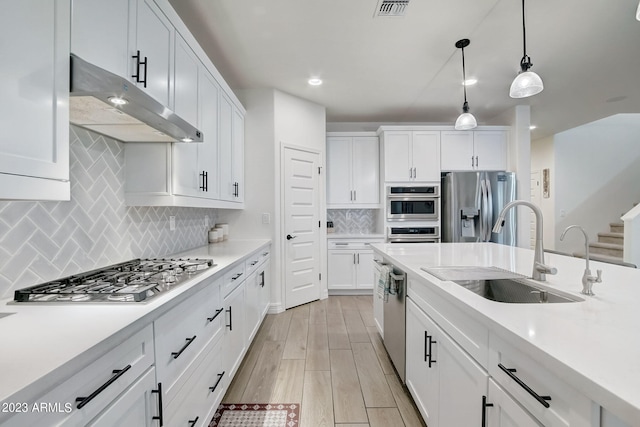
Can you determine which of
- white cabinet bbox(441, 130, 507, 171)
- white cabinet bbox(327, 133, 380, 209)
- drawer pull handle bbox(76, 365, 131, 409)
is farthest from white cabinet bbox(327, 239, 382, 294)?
drawer pull handle bbox(76, 365, 131, 409)

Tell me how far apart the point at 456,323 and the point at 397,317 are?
90 cm

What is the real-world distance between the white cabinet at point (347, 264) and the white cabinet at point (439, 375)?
242cm

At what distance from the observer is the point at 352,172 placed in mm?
4484

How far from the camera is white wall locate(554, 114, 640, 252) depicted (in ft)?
19.6

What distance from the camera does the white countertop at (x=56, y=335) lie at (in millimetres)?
587

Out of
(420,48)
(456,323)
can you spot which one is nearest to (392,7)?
(420,48)

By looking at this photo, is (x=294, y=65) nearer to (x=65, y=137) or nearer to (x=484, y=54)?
(x=484, y=54)

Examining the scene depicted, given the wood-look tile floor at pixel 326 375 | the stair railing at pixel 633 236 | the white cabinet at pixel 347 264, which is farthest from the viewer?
the white cabinet at pixel 347 264

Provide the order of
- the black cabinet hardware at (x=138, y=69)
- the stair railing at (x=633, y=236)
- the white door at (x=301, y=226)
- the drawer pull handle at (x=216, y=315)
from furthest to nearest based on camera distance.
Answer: the white door at (x=301, y=226)
the stair railing at (x=633, y=236)
the drawer pull handle at (x=216, y=315)
the black cabinet hardware at (x=138, y=69)

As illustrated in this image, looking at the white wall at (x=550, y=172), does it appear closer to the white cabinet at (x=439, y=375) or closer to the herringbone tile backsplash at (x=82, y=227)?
the white cabinet at (x=439, y=375)

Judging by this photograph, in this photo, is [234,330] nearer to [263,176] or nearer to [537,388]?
[537,388]

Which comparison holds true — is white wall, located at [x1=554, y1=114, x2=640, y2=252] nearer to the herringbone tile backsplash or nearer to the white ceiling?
the white ceiling

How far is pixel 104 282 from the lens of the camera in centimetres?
127

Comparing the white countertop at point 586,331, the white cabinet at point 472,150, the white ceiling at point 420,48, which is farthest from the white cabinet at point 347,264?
the white countertop at point 586,331
